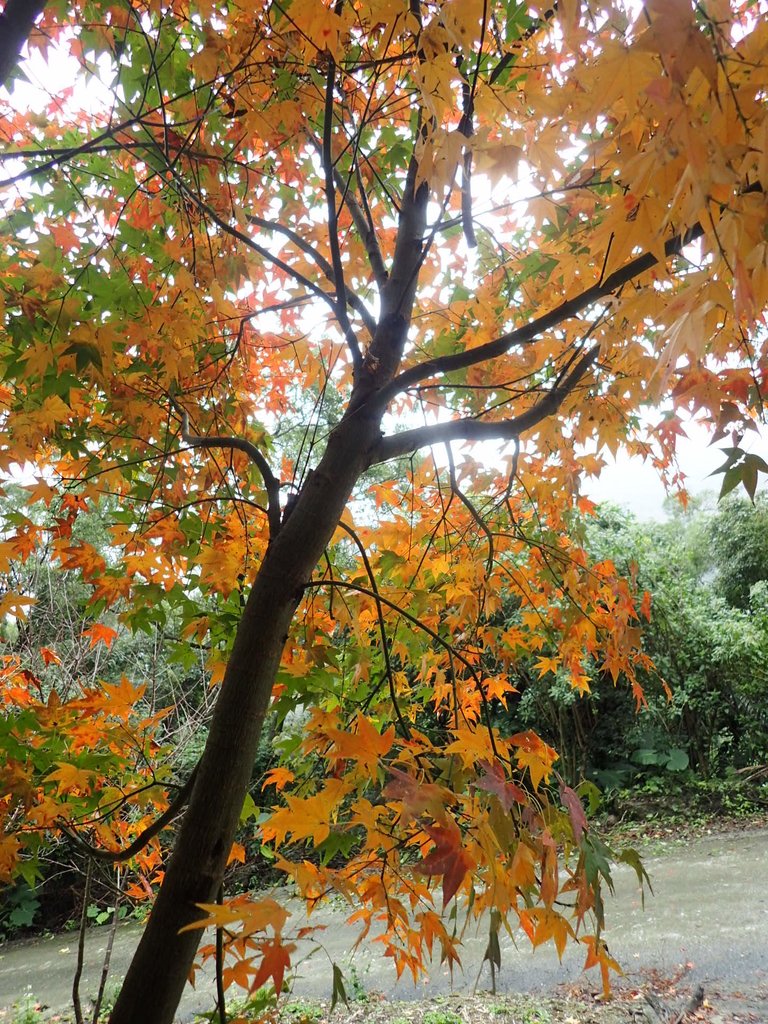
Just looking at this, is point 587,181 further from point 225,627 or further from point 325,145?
point 225,627

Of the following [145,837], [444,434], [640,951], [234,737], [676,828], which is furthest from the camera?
[676,828]

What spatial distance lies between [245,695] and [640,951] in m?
3.83

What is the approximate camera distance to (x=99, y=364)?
1635mm

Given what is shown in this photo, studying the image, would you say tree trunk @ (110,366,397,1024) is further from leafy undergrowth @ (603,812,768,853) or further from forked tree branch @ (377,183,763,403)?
leafy undergrowth @ (603,812,768,853)

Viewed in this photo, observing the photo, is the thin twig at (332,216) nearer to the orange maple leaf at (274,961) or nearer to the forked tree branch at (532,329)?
the forked tree branch at (532,329)

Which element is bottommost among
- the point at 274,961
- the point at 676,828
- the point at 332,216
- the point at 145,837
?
the point at 676,828

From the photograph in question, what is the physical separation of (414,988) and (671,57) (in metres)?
4.20

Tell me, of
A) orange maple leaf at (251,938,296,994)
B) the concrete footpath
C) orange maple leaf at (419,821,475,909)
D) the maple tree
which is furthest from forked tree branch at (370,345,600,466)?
the concrete footpath

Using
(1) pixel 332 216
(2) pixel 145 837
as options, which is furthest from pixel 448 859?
(1) pixel 332 216

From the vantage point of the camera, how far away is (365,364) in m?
1.30

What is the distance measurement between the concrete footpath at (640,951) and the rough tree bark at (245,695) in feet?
6.27

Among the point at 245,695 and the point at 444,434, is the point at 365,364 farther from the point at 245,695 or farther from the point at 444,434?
the point at 245,695

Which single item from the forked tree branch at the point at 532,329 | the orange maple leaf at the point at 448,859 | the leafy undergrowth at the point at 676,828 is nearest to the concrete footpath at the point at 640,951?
the leafy undergrowth at the point at 676,828

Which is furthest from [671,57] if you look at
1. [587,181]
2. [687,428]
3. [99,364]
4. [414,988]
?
[414,988]
